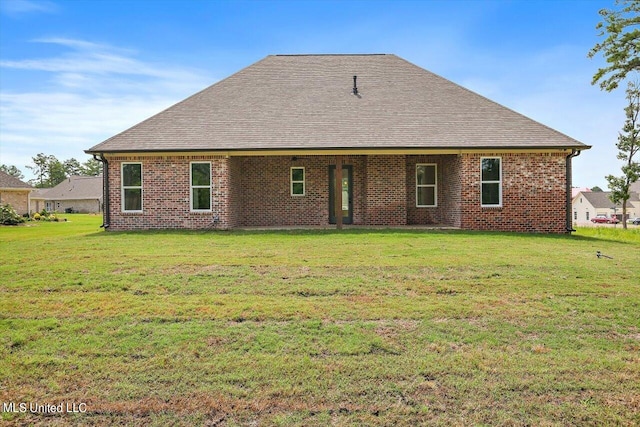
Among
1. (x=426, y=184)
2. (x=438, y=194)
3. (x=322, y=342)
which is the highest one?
(x=426, y=184)

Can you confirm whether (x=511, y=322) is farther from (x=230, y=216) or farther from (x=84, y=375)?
(x=230, y=216)

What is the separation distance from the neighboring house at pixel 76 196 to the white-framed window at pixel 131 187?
4472cm

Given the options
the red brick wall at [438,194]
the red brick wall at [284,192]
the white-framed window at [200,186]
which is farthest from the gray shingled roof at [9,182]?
the red brick wall at [438,194]

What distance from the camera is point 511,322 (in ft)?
15.9

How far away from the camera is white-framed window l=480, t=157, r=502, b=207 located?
14.0m

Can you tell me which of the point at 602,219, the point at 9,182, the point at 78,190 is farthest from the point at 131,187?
the point at 602,219

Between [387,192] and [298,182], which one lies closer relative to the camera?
[387,192]

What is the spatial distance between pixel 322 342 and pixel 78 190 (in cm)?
6132

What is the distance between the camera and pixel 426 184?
16250 millimetres

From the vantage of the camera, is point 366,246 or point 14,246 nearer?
point 366,246

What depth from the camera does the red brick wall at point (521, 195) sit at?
13.9 metres

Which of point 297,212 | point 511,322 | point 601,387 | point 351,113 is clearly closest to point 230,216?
point 297,212

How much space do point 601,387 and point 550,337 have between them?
1018mm

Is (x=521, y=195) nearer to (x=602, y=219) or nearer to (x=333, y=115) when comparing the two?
(x=333, y=115)
